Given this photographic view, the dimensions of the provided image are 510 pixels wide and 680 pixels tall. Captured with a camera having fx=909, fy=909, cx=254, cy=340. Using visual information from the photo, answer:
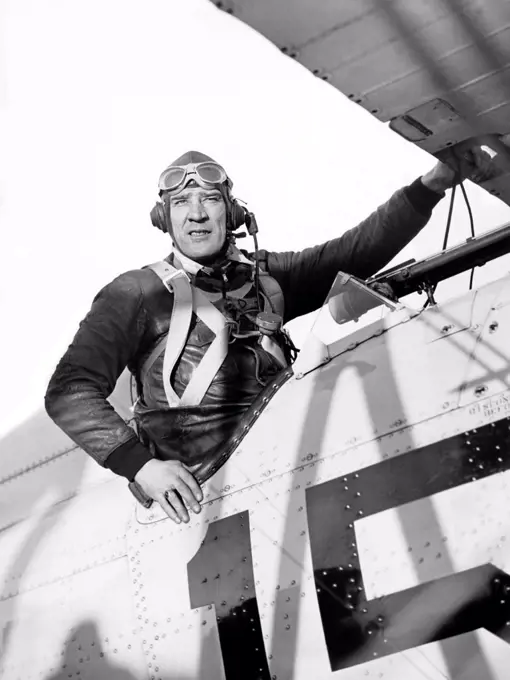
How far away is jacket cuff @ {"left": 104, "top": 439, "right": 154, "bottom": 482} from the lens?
10.7ft

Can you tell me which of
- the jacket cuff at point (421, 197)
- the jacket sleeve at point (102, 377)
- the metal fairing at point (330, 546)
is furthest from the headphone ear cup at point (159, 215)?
the metal fairing at point (330, 546)

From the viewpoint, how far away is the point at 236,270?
4035 millimetres

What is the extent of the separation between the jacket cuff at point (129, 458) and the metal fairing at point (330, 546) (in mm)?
202

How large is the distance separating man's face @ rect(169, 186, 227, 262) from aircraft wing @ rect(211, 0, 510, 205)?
126 centimetres

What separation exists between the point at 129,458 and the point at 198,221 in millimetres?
1203

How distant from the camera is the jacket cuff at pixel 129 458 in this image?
10.7ft

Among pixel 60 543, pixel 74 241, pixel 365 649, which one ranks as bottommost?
pixel 365 649

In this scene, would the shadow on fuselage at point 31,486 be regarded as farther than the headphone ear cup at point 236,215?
No

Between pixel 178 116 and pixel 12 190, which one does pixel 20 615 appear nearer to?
pixel 178 116

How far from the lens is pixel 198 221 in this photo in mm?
3996

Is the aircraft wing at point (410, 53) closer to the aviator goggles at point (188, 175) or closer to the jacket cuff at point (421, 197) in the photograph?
the jacket cuff at point (421, 197)

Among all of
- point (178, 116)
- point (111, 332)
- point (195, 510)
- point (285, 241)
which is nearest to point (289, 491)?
point (195, 510)

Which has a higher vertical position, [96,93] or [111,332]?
[96,93]

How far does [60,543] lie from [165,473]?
680 millimetres
